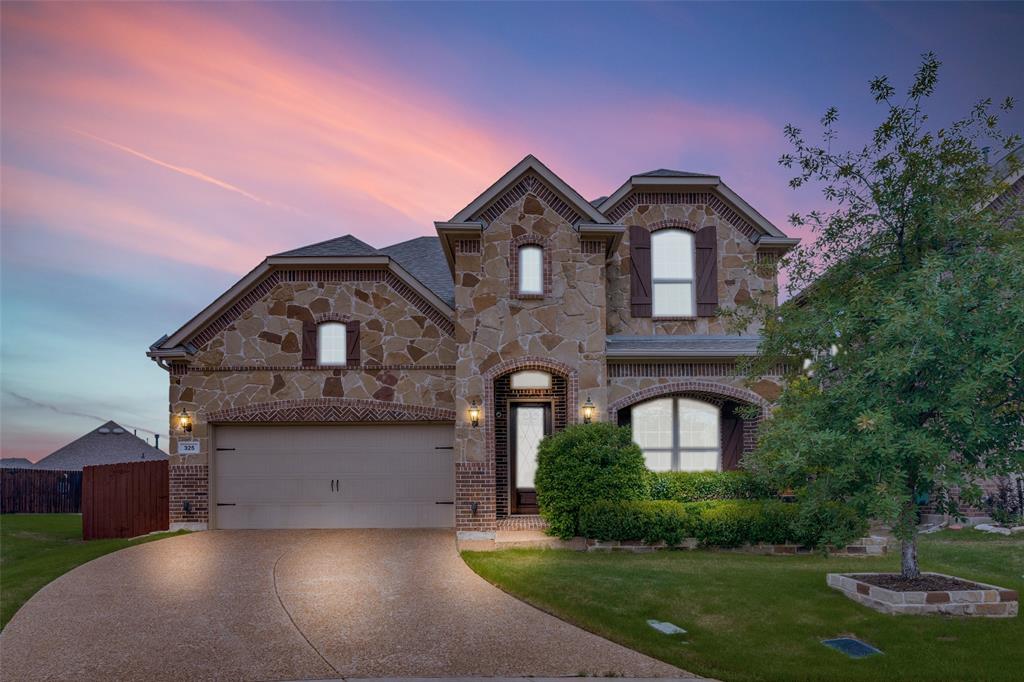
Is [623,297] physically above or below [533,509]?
above

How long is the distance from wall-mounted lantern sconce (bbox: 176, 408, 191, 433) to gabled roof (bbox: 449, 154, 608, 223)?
27.6 feet

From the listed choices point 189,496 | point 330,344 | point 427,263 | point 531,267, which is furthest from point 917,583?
point 427,263

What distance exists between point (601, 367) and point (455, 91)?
22.2 ft

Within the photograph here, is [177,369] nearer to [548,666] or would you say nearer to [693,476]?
[693,476]

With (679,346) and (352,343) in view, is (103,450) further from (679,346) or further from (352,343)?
(679,346)

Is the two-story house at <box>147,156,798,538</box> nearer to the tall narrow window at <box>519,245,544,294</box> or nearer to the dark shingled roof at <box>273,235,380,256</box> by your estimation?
the dark shingled roof at <box>273,235,380,256</box>

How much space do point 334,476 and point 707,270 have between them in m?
10.6

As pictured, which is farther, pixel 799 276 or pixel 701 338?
pixel 701 338

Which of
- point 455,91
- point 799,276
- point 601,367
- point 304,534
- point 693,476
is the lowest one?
point 304,534

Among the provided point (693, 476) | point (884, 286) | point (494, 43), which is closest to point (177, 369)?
point (494, 43)

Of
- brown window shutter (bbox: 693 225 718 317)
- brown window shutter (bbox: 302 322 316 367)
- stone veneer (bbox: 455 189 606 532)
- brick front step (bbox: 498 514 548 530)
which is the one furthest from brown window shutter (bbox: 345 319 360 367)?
brown window shutter (bbox: 693 225 718 317)

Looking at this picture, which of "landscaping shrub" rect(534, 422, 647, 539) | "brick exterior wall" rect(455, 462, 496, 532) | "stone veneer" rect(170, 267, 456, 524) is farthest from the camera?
"stone veneer" rect(170, 267, 456, 524)

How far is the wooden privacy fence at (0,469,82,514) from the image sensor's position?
28344 millimetres

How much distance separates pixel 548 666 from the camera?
23.9 ft
